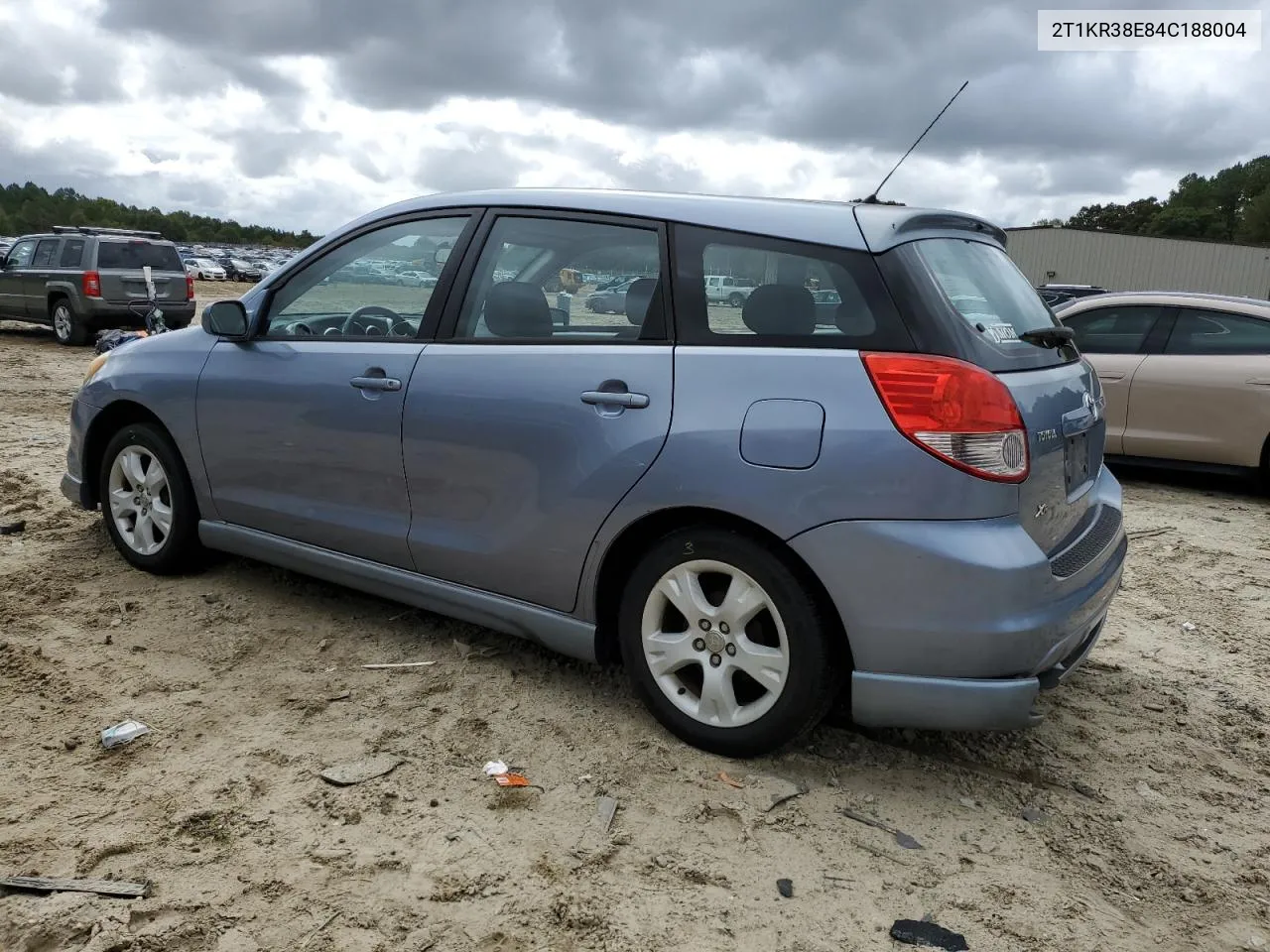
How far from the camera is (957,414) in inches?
105

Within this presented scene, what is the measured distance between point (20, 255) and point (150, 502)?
15.3m

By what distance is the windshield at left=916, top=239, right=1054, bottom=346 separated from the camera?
2.92 meters

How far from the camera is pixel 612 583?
3279 mm

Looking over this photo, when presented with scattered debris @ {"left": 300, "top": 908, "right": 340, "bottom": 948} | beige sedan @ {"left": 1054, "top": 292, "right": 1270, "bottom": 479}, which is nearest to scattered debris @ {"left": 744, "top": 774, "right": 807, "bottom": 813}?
scattered debris @ {"left": 300, "top": 908, "right": 340, "bottom": 948}

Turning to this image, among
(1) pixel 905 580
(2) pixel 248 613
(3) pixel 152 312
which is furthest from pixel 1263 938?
(3) pixel 152 312

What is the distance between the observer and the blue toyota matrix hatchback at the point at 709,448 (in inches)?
107

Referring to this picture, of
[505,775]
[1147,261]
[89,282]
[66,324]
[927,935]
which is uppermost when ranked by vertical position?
[1147,261]

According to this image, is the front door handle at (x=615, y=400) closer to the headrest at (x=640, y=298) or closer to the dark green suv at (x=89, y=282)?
the headrest at (x=640, y=298)

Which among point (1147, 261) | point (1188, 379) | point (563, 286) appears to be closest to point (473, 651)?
point (563, 286)

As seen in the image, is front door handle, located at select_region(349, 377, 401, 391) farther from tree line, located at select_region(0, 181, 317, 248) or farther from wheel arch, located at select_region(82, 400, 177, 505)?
tree line, located at select_region(0, 181, 317, 248)

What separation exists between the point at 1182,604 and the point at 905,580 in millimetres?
2923

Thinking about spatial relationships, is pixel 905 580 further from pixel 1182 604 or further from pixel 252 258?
pixel 252 258

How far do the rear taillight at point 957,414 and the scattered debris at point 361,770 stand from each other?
1.78 metres

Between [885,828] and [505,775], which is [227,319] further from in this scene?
[885,828]
